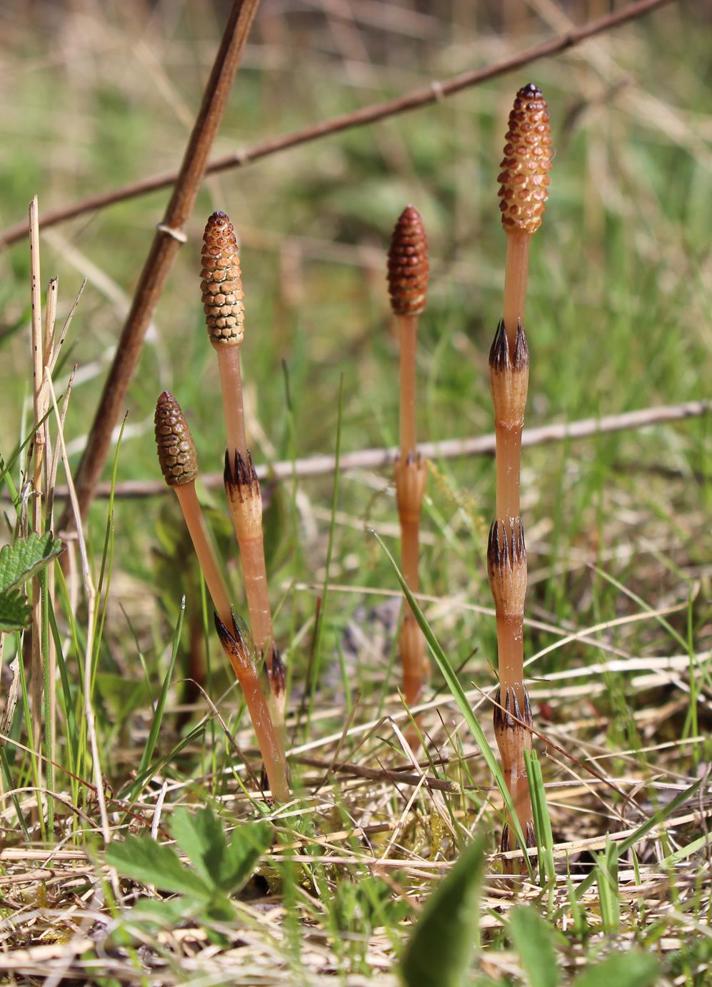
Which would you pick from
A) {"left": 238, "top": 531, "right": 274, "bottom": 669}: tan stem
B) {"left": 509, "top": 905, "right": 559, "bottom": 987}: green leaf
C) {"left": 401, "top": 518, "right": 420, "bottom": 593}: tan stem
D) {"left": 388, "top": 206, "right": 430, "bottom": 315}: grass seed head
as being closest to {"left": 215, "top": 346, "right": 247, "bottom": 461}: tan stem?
{"left": 238, "top": 531, "right": 274, "bottom": 669}: tan stem

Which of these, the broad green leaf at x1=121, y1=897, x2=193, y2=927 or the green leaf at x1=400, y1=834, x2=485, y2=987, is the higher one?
the green leaf at x1=400, y1=834, x2=485, y2=987

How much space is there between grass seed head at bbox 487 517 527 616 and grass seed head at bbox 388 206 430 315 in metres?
0.30

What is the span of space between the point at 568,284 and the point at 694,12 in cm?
294

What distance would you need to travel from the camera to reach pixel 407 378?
139 cm

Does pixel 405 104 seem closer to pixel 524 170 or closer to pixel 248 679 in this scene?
pixel 524 170

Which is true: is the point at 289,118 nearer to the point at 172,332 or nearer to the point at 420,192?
the point at 420,192

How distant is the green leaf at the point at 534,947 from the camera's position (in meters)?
0.94

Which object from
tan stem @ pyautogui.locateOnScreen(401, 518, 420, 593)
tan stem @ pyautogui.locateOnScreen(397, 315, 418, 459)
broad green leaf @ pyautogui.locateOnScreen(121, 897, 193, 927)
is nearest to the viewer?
broad green leaf @ pyautogui.locateOnScreen(121, 897, 193, 927)

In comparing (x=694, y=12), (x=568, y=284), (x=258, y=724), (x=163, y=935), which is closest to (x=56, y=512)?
(x=258, y=724)

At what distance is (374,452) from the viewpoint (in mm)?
2129

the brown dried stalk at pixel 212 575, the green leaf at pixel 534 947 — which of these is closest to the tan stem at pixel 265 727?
the brown dried stalk at pixel 212 575

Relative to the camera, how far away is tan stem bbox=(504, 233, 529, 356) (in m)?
1.13

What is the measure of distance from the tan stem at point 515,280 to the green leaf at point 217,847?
0.61 metres

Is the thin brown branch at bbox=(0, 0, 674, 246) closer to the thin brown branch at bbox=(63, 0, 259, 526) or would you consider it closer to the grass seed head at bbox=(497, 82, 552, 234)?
the thin brown branch at bbox=(63, 0, 259, 526)
